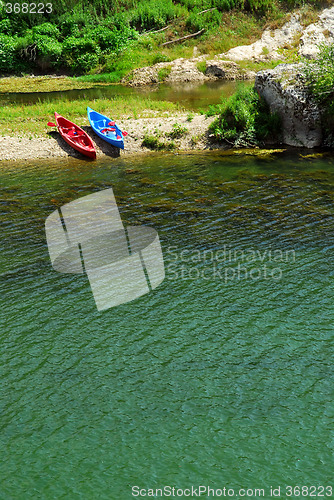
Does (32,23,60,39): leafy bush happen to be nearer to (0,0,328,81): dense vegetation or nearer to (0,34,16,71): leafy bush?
(0,0,328,81): dense vegetation

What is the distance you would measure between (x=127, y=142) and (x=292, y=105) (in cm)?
892

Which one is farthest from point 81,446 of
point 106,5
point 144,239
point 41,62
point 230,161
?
point 106,5

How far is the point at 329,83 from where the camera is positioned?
24.5 m

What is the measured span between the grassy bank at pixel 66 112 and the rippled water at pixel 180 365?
11.5 metres

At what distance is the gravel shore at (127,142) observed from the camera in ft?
86.1

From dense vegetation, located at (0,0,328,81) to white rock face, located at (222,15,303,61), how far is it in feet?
8.03

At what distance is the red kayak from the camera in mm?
25516

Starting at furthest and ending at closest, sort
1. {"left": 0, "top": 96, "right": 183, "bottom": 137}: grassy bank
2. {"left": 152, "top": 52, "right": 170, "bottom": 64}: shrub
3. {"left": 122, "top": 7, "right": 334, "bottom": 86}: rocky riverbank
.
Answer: {"left": 152, "top": 52, "right": 170, "bottom": 64}: shrub < {"left": 122, "top": 7, "right": 334, "bottom": 86}: rocky riverbank < {"left": 0, "top": 96, "right": 183, "bottom": 137}: grassy bank

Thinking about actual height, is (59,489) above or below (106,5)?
below

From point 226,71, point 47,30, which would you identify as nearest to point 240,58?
point 226,71

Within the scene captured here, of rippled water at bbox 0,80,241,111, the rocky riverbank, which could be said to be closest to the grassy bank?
rippled water at bbox 0,80,241,111

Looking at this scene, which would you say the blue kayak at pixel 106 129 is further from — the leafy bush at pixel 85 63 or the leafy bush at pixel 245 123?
the leafy bush at pixel 85 63

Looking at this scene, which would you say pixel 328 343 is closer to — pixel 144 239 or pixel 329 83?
pixel 144 239

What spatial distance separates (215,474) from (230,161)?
60.4 feet
